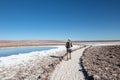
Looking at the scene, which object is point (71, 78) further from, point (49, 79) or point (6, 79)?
point (6, 79)

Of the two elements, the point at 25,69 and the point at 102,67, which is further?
the point at 25,69

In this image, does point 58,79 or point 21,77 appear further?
point 21,77

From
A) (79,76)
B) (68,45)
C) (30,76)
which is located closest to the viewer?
(79,76)

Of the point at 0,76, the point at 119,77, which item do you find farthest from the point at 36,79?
the point at 119,77

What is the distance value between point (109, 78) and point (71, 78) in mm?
2566

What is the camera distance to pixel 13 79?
13656 millimetres

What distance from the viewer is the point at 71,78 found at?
1283 centimetres

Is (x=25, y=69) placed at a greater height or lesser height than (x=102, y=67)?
lesser

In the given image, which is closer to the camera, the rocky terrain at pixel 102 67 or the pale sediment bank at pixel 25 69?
the rocky terrain at pixel 102 67

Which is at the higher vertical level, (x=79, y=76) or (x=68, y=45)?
(x=68, y=45)

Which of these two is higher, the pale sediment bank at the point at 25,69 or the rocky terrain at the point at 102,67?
the rocky terrain at the point at 102,67

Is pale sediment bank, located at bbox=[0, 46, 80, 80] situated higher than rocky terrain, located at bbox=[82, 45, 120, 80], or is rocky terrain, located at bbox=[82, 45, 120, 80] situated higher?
rocky terrain, located at bbox=[82, 45, 120, 80]

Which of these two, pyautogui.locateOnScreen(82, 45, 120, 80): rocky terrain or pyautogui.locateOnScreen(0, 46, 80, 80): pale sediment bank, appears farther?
pyautogui.locateOnScreen(0, 46, 80, 80): pale sediment bank

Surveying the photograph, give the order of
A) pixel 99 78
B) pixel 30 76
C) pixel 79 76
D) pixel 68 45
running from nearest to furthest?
pixel 99 78, pixel 79 76, pixel 30 76, pixel 68 45
